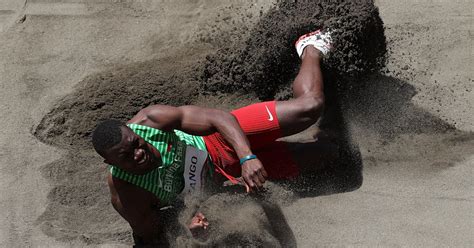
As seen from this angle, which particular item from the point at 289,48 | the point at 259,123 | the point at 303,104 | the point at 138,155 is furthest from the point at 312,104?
the point at 138,155

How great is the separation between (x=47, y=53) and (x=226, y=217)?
244 centimetres

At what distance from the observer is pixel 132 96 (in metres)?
4.86

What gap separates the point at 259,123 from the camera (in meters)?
3.92

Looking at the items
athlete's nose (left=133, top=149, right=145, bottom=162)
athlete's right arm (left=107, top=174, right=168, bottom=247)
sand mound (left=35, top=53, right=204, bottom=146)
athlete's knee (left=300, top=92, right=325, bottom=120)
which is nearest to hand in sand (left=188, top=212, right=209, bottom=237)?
athlete's right arm (left=107, top=174, right=168, bottom=247)

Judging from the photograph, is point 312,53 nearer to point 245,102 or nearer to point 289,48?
point 289,48

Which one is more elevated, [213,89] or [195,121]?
[195,121]

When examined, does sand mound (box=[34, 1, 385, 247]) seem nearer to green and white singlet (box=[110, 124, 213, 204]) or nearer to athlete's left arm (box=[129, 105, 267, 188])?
green and white singlet (box=[110, 124, 213, 204])

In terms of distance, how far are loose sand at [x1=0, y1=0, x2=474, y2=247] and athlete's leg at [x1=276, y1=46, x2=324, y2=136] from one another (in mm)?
229

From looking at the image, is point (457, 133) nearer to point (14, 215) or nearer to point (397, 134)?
point (397, 134)

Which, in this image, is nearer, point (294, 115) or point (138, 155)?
point (138, 155)

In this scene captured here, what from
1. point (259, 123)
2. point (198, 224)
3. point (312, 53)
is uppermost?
point (312, 53)

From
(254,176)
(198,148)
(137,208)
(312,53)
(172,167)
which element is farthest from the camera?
(312,53)

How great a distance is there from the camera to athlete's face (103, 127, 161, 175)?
11.0ft

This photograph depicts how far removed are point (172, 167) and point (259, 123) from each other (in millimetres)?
582
